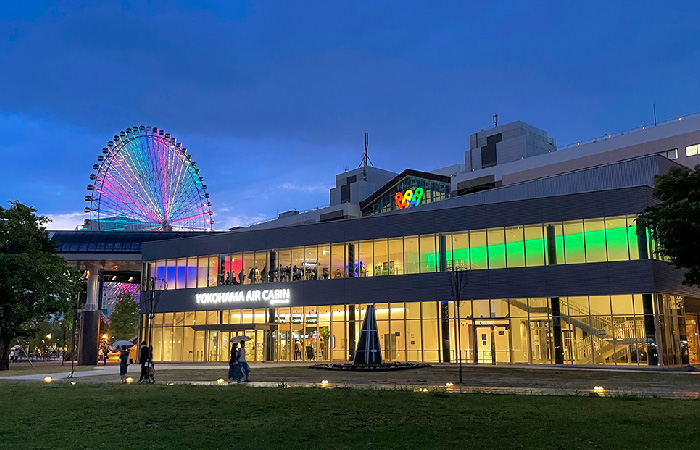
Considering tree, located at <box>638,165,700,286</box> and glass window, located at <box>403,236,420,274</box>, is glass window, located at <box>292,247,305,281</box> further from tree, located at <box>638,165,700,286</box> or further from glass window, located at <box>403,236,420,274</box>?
tree, located at <box>638,165,700,286</box>

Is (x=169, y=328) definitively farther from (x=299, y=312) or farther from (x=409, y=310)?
(x=409, y=310)

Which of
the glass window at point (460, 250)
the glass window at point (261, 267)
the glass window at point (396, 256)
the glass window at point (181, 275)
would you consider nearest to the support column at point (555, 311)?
the glass window at point (460, 250)

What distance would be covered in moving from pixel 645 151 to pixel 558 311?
28.7 metres

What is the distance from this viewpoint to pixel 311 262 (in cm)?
5084

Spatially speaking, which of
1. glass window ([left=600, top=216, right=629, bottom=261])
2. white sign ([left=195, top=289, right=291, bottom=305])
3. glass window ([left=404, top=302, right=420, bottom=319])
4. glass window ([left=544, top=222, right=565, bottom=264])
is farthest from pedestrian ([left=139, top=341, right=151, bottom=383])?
glass window ([left=600, top=216, right=629, bottom=261])

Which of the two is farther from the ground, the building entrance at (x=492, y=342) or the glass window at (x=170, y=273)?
the glass window at (x=170, y=273)

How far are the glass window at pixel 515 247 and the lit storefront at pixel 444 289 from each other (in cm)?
7

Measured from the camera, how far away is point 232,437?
12.0m

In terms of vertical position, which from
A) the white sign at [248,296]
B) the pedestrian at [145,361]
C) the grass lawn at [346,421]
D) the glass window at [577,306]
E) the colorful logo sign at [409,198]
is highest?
the colorful logo sign at [409,198]

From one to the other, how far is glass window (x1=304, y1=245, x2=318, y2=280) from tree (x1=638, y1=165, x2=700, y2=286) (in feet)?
86.5

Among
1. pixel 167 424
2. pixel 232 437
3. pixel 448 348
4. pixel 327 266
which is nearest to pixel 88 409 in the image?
pixel 167 424

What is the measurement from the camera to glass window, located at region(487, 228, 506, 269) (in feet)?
138

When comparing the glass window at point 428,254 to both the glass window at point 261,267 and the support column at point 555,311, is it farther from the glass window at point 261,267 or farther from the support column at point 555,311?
the glass window at point 261,267

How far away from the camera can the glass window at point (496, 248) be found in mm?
Result: 42156
